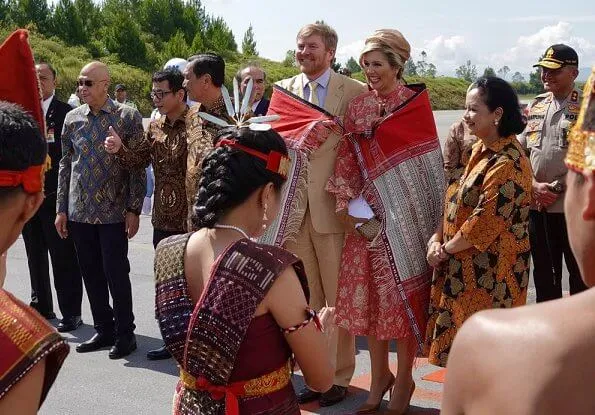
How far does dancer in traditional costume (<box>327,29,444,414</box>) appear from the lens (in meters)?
4.56

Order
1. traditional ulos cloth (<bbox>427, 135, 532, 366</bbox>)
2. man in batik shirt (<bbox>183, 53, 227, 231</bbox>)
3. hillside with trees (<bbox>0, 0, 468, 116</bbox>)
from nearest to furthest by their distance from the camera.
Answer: traditional ulos cloth (<bbox>427, 135, 532, 366</bbox>) < man in batik shirt (<bbox>183, 53, 227, 231</bbox>) < hillside with trees (<bbox>0, 0, 468, 116</bbox>)

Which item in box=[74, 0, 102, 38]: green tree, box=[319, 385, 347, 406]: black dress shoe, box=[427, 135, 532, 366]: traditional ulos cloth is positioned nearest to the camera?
box=[427, 135, 532, 366]: traditional ulos cloth

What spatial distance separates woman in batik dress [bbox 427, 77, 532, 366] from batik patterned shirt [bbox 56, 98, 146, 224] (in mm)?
2316

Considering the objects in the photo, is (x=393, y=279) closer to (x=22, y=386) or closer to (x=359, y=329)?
(x=359, y=329)

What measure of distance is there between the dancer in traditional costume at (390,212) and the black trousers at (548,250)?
4.82 ft

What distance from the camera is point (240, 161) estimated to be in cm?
269

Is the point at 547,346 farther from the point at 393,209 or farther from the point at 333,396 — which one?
the point at 333,396

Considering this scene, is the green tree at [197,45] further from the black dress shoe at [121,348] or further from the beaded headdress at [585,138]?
the beaded headdress at [585,138]

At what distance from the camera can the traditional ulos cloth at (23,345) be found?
5.06ft

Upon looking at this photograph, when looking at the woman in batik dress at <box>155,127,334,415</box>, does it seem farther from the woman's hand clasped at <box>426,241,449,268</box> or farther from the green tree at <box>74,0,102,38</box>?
the green tree at <box>74,0,102,38</box>

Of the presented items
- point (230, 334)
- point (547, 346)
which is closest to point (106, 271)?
point (230, 334)

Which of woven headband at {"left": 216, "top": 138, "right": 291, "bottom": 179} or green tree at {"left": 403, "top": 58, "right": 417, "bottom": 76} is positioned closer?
woven headband at {"left": 216, "top": 138, "right": 291, "bottom": 179}

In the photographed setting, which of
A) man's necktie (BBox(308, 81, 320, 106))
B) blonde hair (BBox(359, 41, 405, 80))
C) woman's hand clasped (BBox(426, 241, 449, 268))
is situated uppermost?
blonde hair (BBox(359, 41, 405, 80))

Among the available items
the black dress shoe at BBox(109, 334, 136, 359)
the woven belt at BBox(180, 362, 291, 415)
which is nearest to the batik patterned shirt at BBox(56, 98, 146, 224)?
the black dress shoe at BBox(109, 334, 136, 359)
